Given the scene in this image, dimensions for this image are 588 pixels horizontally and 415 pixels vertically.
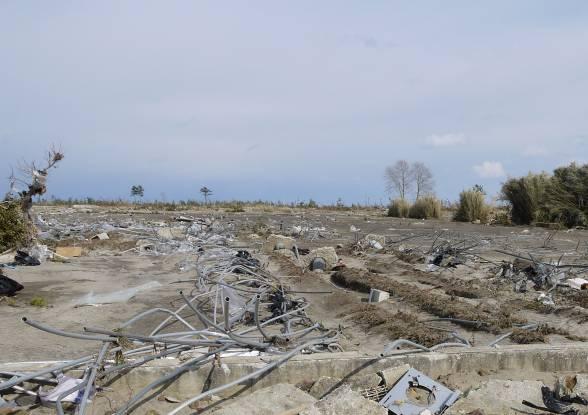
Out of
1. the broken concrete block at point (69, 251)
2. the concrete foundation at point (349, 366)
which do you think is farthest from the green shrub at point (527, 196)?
the concrete foundation at point (349, 366)

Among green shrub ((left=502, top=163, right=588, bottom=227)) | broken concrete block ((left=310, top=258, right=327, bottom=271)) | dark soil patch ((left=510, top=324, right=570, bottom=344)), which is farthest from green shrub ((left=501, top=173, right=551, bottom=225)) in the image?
dark soil patch ((left=510, top=324, right=570, bottom=344))

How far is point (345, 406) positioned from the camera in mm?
3510

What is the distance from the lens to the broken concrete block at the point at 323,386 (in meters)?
4.11

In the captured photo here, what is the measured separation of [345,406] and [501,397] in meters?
1.12

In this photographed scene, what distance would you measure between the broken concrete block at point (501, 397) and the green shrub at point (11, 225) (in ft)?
31.8

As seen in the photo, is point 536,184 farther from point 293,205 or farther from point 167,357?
point 167,357

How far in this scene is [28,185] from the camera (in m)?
11.7

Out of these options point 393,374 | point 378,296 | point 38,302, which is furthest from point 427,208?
point 393,374

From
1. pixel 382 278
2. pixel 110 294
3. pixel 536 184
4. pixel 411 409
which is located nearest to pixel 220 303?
pixel 110 294

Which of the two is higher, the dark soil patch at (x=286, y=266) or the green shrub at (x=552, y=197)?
the green shrub at (x=552, y=197)

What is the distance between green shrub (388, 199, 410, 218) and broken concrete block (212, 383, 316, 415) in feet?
93.9

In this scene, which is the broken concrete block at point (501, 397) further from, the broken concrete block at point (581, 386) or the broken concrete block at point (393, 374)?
the broken concrete block at point (393, 374)

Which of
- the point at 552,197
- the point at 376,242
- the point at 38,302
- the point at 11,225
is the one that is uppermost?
the point at 552,197

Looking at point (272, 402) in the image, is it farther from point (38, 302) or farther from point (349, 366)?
point (38, 302)
